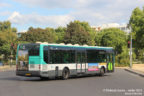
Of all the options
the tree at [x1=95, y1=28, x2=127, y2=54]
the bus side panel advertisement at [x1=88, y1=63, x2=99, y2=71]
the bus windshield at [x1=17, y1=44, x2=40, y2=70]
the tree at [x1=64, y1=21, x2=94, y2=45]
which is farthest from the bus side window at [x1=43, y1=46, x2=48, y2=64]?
the tree at [x1=95, y1=28, x2=127, y2=54]

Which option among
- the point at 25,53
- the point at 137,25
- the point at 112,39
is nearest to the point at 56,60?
the point at 25,53

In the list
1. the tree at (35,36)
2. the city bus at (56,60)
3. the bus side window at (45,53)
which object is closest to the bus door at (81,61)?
the city bus at (56,60)

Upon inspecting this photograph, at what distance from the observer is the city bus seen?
19781 millimetres

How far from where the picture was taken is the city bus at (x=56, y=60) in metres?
19.8

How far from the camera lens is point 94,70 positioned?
25.4m

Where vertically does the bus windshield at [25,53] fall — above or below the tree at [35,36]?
below

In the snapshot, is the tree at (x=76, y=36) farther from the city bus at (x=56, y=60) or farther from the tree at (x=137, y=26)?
the city bus at (x=56, y=60)

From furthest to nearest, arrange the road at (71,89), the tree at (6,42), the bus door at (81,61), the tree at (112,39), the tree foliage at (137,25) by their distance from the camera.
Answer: the tree at (112,39) → the tree at (6,42) → the tree foliage at (137,25) → the bus door at (81,61) → the road at (71,89)

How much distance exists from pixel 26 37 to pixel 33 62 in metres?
55.0

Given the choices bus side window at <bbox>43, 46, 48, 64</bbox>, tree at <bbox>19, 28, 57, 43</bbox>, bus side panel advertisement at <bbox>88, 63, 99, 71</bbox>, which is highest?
tree at <bbox>19, 28, 57, 43</bbox>

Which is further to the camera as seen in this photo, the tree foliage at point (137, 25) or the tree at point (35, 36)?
the tree at point (35, 36)

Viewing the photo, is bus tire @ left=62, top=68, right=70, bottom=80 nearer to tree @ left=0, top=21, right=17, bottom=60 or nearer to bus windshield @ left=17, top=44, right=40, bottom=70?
bus windshield @ left=17, top=44, right=40, bottom=70

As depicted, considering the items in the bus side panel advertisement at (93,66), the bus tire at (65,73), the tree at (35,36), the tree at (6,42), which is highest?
the tree at (35,36)

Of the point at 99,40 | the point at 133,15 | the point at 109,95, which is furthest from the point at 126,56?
the point at 109,95
